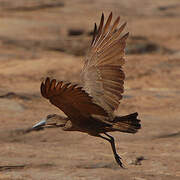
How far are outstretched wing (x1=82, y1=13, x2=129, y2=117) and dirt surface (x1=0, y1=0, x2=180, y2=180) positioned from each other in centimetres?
70

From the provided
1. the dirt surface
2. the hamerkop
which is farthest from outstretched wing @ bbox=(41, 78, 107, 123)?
the dirt surface

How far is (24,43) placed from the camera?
1382 cm

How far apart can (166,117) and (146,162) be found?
2309 mm

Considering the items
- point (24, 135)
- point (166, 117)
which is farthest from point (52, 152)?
point (166, 117)

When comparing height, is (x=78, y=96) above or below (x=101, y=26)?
below

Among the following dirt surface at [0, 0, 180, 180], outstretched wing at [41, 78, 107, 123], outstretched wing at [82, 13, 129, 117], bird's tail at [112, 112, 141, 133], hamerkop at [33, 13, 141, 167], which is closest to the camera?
outstretched wing at [41, 78, 107, 123]

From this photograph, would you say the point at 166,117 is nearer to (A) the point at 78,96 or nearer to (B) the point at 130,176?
(B) the point at 130,176

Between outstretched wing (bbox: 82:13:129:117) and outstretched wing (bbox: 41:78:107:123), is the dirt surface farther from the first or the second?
outstretched wing (bbox: 82:13:129:117)

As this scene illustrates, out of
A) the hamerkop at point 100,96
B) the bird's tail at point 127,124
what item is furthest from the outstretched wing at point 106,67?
the bird's tail at point 127,124

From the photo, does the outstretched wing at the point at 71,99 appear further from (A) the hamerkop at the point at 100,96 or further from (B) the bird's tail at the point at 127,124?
(B) the bird's tail at the point at 127,124

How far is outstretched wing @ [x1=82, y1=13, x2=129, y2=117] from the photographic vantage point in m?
5.77

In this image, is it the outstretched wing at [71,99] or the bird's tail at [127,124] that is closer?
the outstretched wing at [71,99]

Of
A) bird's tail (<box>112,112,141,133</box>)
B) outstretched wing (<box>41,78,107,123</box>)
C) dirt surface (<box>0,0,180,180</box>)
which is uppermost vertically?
outstretched wing (<box>41,78,107,123</box>)

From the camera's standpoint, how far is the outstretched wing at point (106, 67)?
5766 mm
